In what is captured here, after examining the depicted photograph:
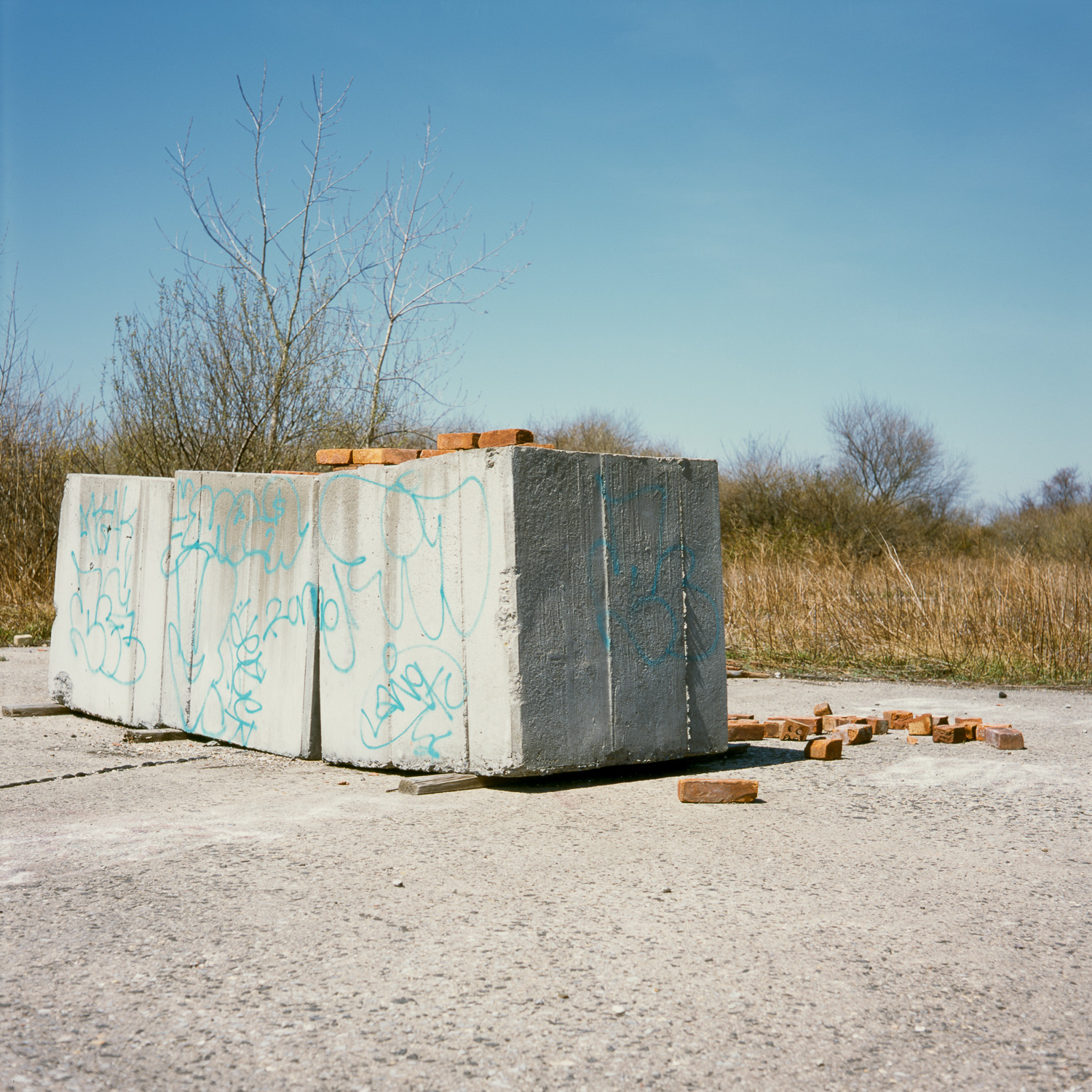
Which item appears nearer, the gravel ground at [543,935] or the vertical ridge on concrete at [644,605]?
the gravel ground at [543,935]

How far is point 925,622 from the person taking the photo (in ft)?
38.4

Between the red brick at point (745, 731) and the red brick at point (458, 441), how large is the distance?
2.69 metres

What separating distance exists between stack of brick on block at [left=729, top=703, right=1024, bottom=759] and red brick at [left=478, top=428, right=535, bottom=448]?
2594 millimetres

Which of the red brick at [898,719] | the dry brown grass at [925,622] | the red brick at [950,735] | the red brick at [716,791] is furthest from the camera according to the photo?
the dry brown grass at [925,622]

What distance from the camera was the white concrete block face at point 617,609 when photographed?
509cm

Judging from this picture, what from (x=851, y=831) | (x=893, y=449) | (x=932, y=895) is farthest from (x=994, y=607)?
(x=893, y=449)

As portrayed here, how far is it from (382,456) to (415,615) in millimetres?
1041

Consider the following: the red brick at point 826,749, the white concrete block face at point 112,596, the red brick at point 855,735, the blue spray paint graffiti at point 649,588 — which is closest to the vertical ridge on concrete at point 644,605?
the blue spray paint graffiti at point 649,588

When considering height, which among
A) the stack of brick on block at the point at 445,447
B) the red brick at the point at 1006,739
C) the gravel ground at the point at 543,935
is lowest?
the gravel ground at the point at 543,935

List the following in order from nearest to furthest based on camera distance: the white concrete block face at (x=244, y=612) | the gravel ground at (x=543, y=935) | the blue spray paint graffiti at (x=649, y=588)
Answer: the gravel ground at (x=543, y=935), the blue spray paint graffiti at (x=649, y=588), the white concrete block face at (x=244, y=612)

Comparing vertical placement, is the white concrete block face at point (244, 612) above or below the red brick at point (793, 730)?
above

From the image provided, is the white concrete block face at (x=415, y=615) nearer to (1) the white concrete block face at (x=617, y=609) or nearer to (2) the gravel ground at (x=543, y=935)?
(1) the white concrete block face at (x=617, y=609)

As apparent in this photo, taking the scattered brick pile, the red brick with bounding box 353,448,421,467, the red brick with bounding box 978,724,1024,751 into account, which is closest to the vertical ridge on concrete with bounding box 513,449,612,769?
the red brick with bounding box 353,448,421,467

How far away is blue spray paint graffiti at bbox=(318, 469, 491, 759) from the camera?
5254 millimetres
